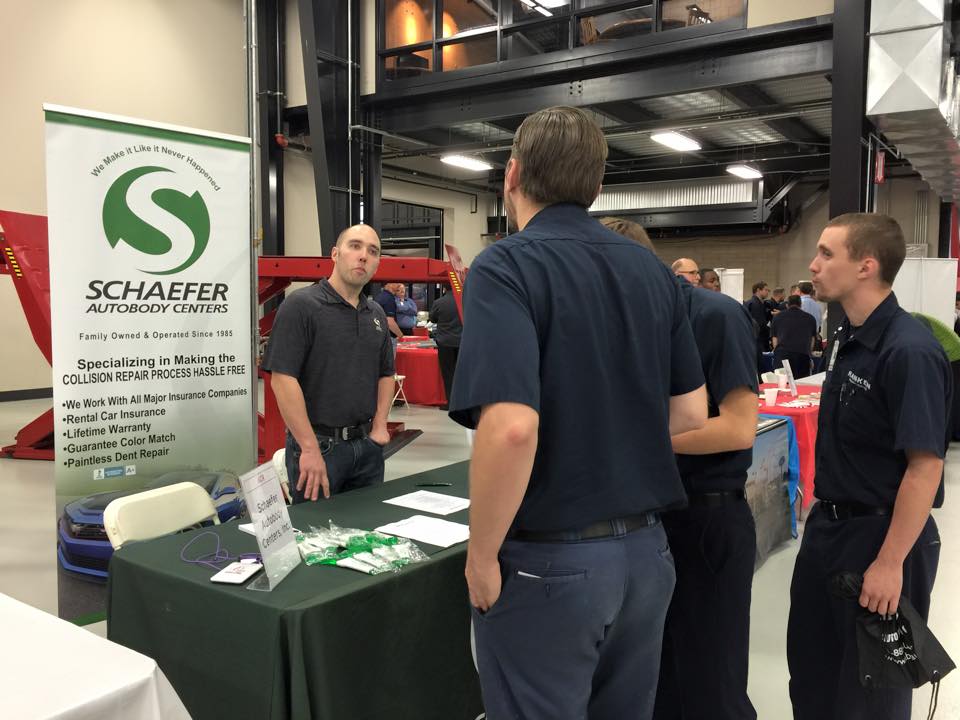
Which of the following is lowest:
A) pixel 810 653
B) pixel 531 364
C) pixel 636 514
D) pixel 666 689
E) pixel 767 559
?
pixel 767 559

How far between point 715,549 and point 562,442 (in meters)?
0.81

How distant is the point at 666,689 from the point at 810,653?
368 millimetres

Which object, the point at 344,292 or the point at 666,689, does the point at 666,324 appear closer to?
the point at 666,689

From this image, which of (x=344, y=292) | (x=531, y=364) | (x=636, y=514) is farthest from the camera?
(x=344, y=292)

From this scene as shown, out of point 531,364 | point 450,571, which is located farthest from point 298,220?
point 531,364

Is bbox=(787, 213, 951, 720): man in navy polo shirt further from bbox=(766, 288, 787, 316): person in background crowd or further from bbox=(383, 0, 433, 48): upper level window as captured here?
bbox=(766, 288, 787, 316): person in background crowd

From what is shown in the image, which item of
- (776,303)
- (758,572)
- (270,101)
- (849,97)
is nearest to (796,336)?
(849,97)

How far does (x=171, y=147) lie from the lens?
9.50 feet

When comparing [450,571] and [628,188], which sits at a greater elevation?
[628,188]

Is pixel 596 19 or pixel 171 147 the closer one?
pixel 171 147

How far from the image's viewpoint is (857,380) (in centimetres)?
172

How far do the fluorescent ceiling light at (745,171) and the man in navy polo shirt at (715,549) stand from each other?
12475 millimetres

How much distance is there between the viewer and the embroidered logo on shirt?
1.69 m

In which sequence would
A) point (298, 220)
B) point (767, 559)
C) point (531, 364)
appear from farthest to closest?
point (298, 220) < point (767, 559) < point (531, 364)
